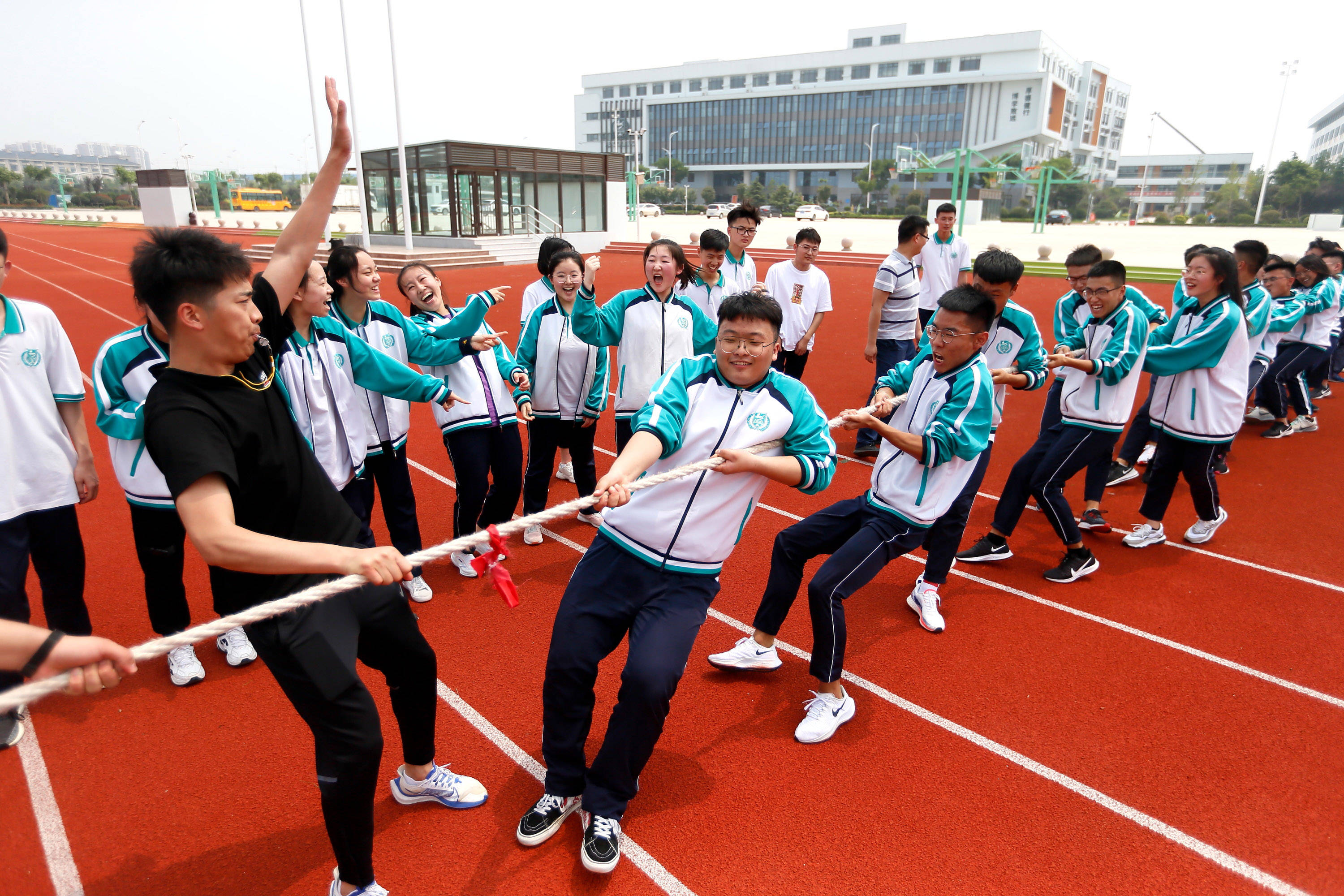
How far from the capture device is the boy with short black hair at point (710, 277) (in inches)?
237

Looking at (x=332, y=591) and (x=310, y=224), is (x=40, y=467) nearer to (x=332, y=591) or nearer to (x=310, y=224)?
(x=310, y=224)

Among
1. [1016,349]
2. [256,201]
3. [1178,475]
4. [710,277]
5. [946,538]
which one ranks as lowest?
[946,538]

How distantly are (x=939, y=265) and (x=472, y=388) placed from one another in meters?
5.64

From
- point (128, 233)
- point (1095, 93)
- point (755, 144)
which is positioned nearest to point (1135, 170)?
point (1095, 93)

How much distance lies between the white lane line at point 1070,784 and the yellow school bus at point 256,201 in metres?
73.1

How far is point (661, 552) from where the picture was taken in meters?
2.81

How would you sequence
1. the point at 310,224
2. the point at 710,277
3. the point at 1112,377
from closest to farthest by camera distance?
1. the point at 310,224
2. the point at 1112,377
3. the point at 710,277

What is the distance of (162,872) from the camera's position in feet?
8.89

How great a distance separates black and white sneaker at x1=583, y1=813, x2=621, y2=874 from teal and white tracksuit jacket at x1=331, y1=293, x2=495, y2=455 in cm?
263

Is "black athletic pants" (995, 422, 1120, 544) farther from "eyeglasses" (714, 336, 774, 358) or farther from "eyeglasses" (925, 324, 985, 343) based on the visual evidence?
"eyeglasses" (714, 336, 774, 358)

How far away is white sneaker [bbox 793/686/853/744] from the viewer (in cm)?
341

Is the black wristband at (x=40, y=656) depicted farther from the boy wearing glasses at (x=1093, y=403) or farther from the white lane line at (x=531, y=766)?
the boy wearing glasses at (x=1093, y=403)

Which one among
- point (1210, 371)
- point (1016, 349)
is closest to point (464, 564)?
point (1016, 349)

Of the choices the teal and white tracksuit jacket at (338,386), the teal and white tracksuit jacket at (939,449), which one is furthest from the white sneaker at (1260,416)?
the teal and white tracksuit jacket at (338,386)
